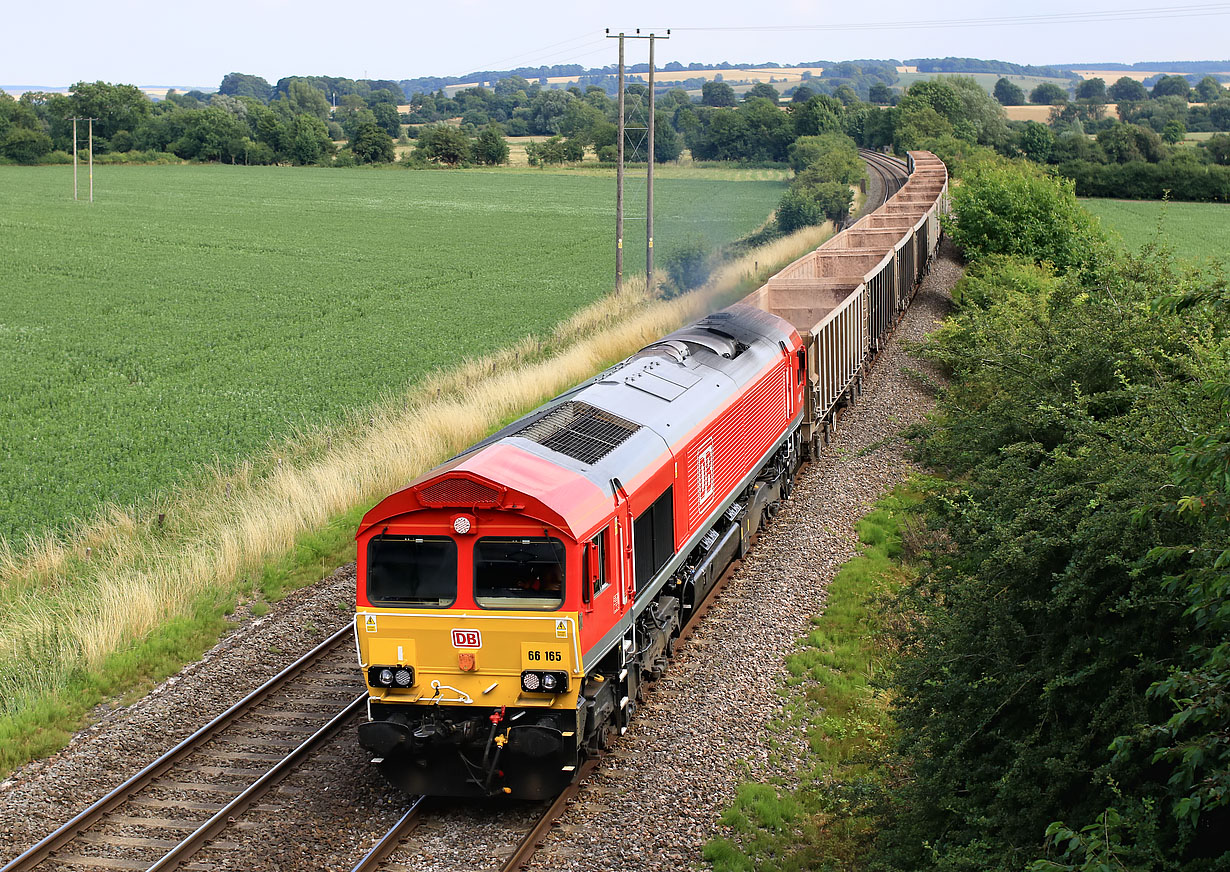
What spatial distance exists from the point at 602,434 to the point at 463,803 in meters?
4.06

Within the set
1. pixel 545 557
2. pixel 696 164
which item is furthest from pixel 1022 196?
pixel 696 164

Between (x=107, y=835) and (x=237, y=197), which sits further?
(x=237, y=197)

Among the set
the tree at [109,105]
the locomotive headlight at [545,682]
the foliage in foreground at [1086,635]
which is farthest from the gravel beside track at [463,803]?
the tree at [109,105]

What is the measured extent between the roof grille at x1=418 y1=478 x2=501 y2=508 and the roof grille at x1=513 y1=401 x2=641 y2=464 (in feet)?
4.74

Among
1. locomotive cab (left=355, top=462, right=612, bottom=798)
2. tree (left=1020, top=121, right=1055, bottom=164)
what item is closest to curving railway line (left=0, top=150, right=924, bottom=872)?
locomotive cab (left=355, top=462, right=612, bottom=798)

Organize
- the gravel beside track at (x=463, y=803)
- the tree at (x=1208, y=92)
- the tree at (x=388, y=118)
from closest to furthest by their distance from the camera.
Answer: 1. the gravel beside track at (x=463, y=803)
2. the tree at (x=388, y=118)
3. the tree at (x=1208, y=92)

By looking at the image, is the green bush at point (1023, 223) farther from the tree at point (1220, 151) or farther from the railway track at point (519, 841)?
the tree at point (1220, 151)

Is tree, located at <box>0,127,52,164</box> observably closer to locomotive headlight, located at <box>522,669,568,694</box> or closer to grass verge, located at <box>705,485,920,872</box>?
grass verge, located at <box>705,485,920,872</box>

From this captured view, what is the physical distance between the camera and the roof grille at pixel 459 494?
388 inches

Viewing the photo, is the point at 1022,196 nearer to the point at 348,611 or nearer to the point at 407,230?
the point at 348,611

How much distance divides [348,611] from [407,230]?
6126cm

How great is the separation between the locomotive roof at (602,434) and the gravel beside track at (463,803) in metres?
2.81

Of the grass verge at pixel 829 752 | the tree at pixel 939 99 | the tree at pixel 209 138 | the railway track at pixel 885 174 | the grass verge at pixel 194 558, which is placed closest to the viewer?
the grass verge at pixel 829 752

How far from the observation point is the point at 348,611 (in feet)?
50.1
